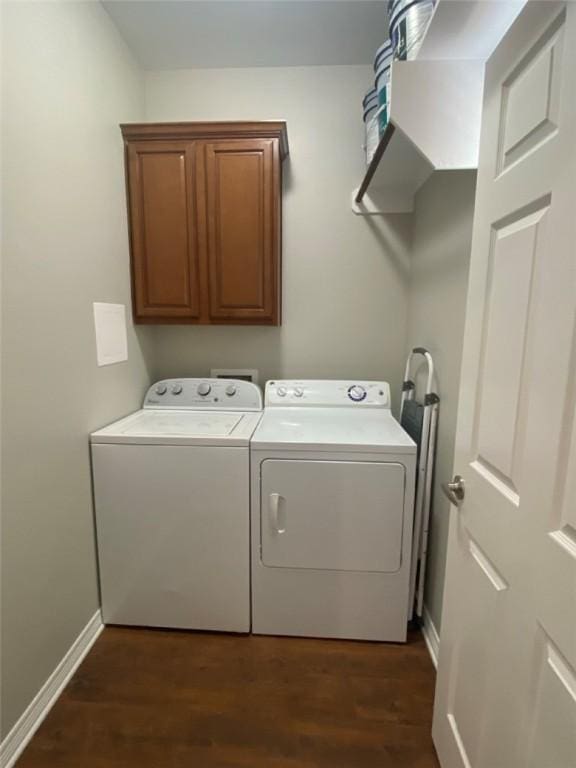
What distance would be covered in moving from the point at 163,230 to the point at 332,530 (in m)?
1.69

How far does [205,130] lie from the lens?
186 cm

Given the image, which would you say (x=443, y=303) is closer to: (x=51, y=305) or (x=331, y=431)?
(x=331, y=431)

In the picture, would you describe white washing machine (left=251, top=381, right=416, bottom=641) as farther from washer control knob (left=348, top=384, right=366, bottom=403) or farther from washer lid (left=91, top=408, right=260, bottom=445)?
washer control knob (left=348, top=384, right=366, bottom=403)

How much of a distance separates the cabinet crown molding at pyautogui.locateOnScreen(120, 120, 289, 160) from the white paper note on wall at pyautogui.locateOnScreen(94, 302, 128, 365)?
853mm

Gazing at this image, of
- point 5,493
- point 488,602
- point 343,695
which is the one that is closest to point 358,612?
point 343,695

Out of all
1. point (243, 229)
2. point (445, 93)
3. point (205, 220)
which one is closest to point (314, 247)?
point (243, 229)

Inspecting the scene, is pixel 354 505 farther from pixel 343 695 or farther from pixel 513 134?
pixel 513 134

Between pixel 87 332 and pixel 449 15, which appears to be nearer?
pixel 449 15

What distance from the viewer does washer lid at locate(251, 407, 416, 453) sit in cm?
154

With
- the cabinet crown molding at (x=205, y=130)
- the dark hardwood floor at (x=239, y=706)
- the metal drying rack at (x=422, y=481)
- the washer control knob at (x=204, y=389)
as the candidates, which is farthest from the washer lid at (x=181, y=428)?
the cabinet crown molding at (x=205, y=130)

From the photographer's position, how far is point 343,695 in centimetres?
145

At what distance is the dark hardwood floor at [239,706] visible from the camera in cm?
125

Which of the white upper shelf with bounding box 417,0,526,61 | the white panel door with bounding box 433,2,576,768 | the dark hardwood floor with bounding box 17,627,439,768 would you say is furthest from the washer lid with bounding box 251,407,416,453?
the white upper shelf with bounding box 417,0,526,61

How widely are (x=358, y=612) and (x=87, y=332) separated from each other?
1689mm
